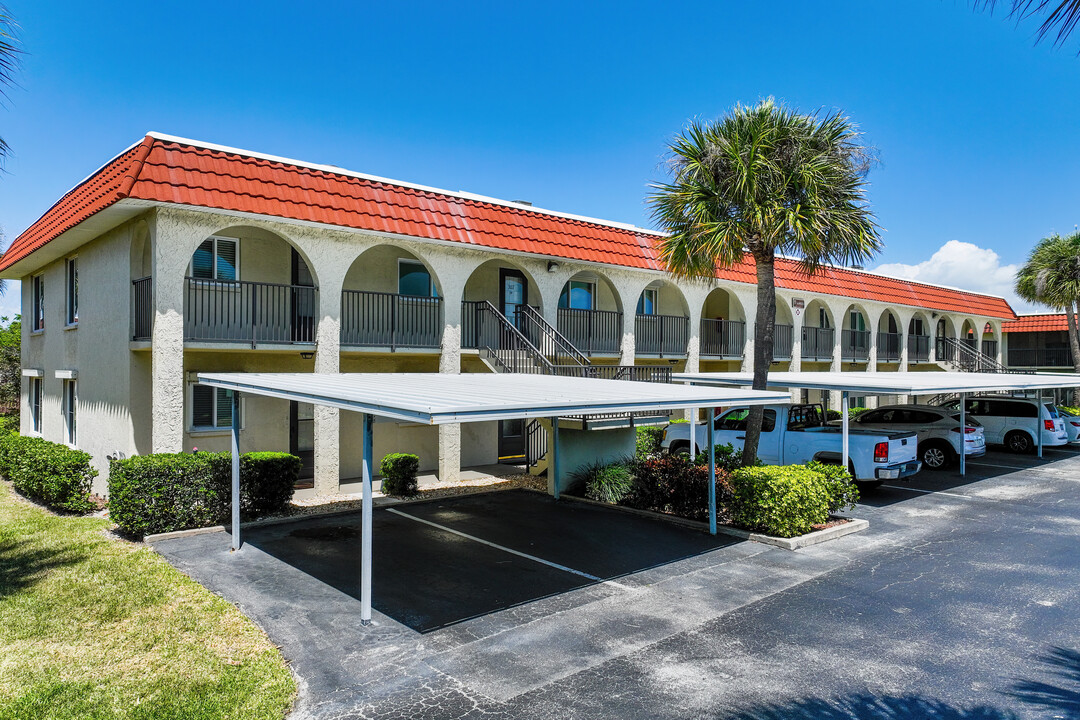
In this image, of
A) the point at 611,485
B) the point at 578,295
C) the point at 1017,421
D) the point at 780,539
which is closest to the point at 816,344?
the point at 1017,421

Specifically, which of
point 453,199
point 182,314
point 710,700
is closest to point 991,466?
point 453,199

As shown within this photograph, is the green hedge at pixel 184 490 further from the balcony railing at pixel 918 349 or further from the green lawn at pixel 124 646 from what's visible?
the balcony railing at pixel 918 349

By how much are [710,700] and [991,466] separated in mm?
16191

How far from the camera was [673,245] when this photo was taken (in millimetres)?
13297

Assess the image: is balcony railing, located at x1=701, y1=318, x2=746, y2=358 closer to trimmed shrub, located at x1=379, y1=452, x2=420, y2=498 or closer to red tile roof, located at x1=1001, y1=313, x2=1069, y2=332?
trimmed shrub, located at x1=379, y1=452, x2=420, y2=498

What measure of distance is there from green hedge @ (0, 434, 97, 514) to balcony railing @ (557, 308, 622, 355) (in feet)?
34.1

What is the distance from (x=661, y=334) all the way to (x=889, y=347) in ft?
47.9

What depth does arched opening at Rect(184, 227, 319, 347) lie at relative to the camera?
12492 mm

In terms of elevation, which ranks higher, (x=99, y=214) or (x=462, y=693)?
(x=99, y=214)

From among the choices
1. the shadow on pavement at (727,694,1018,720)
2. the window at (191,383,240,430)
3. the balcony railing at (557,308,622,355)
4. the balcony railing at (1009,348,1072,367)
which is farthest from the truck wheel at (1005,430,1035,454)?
the balcony railing at (1009,348,1072,367)

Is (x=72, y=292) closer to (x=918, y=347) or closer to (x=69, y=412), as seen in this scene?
(x=69, y=412)

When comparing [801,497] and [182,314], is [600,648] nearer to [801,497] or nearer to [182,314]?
→ [801,497]

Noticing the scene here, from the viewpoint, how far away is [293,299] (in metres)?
14.7

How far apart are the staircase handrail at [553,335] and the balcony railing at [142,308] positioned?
7.98 metres
